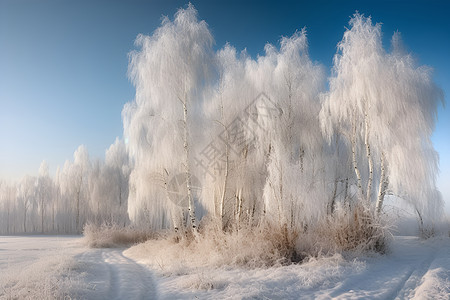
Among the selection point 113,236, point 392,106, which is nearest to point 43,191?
point 113,236

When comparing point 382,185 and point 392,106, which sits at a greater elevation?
point 392,106

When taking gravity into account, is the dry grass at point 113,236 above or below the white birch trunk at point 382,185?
below

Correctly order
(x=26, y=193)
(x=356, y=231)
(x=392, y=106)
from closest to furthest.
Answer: (x=356, y=231)
(x=392, y=106)
(x=26, y=193)

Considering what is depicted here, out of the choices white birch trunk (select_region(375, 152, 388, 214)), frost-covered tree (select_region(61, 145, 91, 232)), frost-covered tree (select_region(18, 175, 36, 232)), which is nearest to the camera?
white birch trunk (select_region(375, 152, 388, 214))

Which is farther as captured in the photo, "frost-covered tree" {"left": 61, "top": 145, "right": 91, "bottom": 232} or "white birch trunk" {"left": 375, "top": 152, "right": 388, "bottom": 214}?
"frost-covered tree" {"left": 61, "top": 145, "right": 91, "bottom": 232}

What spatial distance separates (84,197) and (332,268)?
30.5 metres

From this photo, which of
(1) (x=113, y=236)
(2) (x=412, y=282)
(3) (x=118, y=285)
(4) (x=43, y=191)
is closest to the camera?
(2) (x=412, y=282)

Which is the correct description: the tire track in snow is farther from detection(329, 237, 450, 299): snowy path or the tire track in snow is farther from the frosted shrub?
the frosted shrub

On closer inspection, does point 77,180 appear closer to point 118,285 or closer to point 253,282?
point 118,285

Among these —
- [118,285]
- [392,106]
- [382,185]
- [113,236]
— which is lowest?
[113,236]

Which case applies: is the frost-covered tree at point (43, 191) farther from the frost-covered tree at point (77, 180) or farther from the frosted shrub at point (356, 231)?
the frosted shrub at point (356, 231)

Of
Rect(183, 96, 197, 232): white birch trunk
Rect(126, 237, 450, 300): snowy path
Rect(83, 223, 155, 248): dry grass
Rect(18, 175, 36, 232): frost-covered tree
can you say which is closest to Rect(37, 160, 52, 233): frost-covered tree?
Rect(18, 175, 36, 232): frost-covered tree

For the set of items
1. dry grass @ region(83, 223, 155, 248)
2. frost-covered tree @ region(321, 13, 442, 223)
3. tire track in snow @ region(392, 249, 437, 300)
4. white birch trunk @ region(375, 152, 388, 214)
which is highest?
frost-covered tree @ region(321, 13, 442, 223)

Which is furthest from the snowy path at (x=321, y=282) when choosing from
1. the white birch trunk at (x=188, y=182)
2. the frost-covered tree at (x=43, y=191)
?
the frost-covered tree at (x=43, y=191)
